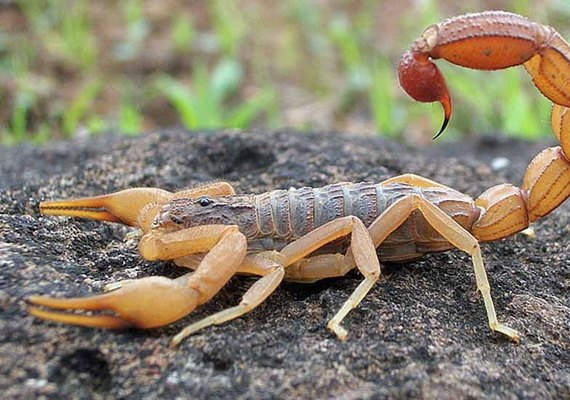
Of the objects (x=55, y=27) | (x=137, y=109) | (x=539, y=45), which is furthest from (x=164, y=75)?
Result: (x=539, y=45)

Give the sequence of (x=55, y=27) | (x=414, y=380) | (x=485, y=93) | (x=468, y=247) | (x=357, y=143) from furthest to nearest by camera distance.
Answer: (x=55, y=27), (x=485, y=93), (x=357, y=143), (x=468, y=247), (x=414, y=380)

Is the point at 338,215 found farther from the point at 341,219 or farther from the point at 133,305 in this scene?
the point at 133,305

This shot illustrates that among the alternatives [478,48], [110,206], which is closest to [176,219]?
[110,206]

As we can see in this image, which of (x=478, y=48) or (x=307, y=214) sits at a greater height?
(x=478, y=48)

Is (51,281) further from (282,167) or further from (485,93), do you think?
(485,93)

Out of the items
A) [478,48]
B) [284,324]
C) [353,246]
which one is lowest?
[284,324]

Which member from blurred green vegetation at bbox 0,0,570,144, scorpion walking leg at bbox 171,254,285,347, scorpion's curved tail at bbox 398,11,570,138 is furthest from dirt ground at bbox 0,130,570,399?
blurred green vegetation at bbox 0,0,570,144

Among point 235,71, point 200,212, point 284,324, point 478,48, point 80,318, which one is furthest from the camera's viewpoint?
point 235,71
